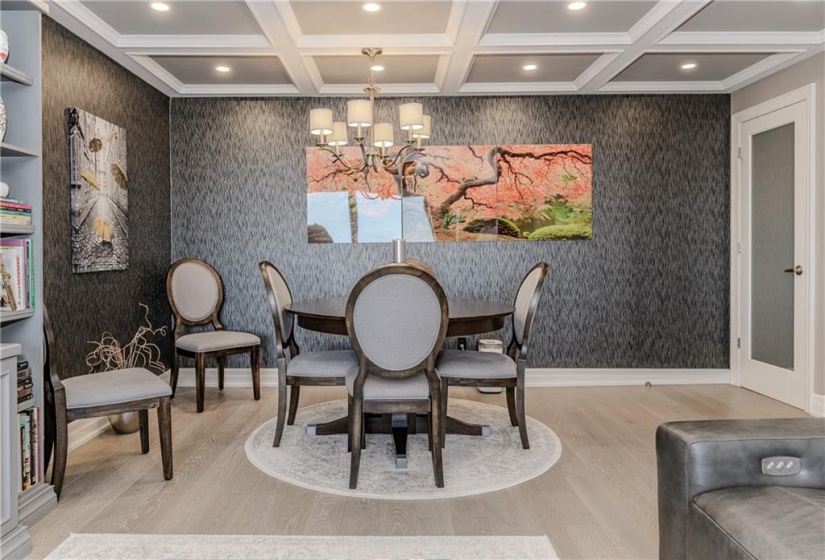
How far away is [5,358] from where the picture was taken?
203cm

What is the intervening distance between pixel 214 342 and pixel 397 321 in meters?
1.97

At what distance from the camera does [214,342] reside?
3939 mm

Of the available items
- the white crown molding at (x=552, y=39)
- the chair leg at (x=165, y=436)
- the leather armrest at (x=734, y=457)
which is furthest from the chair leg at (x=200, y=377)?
the leather armrest at (x=734, y=457)

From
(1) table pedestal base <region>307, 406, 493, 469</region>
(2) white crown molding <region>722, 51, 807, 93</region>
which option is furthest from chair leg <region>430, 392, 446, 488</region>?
(2) white crown molding <region>722, 51, 807, 93</region>

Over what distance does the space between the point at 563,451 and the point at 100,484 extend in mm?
2329

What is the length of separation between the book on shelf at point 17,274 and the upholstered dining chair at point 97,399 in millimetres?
115

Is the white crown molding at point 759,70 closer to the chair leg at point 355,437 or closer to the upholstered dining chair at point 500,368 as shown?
the upholstered dining chair at point 500,368

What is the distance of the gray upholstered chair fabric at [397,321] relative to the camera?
2475 mm

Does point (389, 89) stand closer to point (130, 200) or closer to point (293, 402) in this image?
point (130, 200)

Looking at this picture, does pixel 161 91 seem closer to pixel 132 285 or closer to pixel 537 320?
pixel 132 285

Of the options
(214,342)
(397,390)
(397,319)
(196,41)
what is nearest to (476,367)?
(397,390)

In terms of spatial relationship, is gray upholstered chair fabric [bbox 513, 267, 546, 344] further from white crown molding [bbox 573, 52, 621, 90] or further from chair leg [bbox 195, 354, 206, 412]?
chair leg [bbox 195, 354, 206, 412]

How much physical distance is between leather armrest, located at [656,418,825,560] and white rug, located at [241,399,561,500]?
117 centimetres

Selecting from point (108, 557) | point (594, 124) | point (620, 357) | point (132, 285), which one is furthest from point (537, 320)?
point (108, 557)
